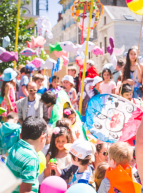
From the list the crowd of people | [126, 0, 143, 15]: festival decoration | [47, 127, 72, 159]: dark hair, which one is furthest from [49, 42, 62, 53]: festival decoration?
[126, 0, 143, 15]: festival decoration

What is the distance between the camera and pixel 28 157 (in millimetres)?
1683

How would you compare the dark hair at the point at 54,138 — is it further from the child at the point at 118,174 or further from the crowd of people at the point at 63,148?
the child at the point at 118,174

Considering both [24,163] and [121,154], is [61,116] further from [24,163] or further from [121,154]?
[24,163]

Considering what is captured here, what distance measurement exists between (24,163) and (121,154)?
755 mm

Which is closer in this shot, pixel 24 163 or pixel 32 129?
pixel 24 163

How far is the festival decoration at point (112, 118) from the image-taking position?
7.92 ft

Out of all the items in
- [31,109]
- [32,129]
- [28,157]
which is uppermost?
[32,129]

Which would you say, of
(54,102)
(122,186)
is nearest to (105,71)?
(54,102)

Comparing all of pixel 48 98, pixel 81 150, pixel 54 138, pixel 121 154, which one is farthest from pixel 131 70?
pixel 121 154

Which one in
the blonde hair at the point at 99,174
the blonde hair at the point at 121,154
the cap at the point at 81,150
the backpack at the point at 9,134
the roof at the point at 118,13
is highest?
the roof at the point at 118,13

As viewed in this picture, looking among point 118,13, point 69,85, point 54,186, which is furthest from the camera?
point 118,13

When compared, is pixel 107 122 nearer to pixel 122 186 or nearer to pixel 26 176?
pixel 122 186

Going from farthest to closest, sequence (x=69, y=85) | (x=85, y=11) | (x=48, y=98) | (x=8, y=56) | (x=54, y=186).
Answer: (x=8, y=56), (x=85, y=11), (x=69, y=85), (x=48, y=98), (x=54, y=186)

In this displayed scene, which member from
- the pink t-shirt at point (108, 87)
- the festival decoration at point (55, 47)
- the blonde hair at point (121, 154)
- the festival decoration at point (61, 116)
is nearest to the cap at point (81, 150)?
the blonde hair at point (121, 154)
